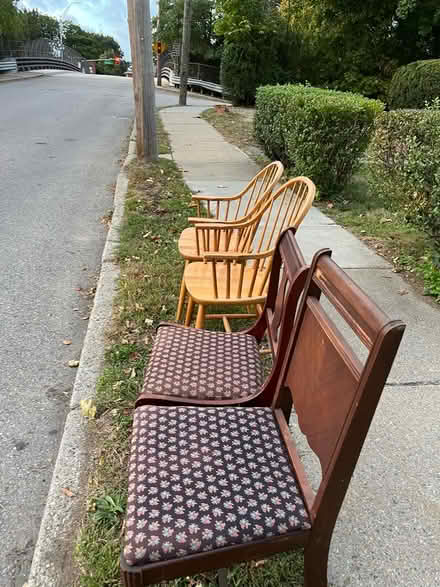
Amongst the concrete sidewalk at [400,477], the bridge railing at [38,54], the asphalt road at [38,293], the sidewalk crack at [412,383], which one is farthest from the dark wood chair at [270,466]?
the bridge railing at [38,54]

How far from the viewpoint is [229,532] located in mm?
1248

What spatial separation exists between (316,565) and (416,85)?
44.6 feet

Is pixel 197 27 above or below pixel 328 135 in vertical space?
above

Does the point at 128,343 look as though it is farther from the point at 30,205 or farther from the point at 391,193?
the point at 30,205

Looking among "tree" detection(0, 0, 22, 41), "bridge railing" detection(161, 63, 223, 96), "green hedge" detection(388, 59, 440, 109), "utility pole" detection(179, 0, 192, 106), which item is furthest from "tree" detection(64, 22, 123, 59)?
"green hedge" detection(388, 59, 440, 109)

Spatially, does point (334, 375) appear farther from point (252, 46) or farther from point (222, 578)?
point (252, 46)

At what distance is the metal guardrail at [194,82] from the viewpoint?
2446cm

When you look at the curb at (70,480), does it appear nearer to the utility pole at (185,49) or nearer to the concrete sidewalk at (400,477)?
the concrete sidewalk at (400,477)

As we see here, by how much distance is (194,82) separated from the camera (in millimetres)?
27469

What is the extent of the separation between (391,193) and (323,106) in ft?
5.47

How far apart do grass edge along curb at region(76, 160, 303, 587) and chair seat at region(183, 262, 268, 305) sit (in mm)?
486

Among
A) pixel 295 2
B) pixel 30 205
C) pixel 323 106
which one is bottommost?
pixel 30 205

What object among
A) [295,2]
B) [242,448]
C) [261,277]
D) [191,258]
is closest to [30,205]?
[191,258]

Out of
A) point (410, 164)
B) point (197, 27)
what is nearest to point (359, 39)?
point (197, 27)
